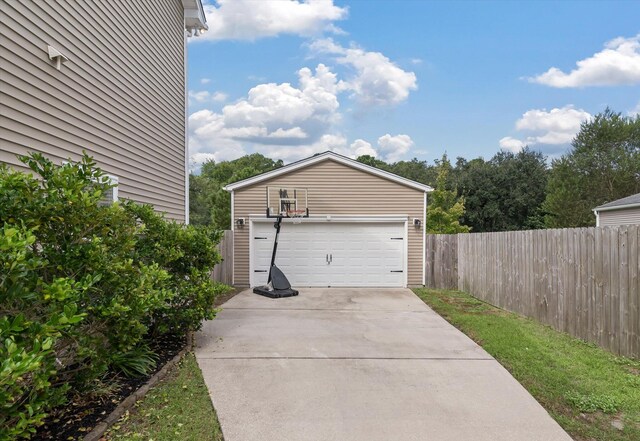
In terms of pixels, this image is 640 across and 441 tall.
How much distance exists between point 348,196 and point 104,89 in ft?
24.1

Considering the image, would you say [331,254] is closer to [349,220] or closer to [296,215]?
[349,220]

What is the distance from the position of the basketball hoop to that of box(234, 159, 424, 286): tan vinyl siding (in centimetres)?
39

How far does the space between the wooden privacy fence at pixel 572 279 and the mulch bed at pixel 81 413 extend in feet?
17.5

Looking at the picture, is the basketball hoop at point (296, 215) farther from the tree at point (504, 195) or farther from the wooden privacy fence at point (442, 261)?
the tree at point (504, 195)

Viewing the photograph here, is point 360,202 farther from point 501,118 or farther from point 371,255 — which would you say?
point 501,118

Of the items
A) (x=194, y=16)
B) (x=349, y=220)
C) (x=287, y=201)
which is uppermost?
(x=194, y=16)

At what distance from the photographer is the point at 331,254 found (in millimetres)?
11641

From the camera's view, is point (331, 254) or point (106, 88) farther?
point (331, 254)

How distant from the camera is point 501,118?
1938cm

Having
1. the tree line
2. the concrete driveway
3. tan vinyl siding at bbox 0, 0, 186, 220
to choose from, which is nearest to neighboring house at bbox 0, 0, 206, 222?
tan vinyl siding at bbox 0, 0, 186, 220

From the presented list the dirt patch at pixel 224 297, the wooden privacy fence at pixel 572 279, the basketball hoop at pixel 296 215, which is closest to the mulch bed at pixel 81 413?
the dirt patch at pixel 224 297

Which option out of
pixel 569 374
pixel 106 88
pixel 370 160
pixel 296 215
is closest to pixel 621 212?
pixel 296 215

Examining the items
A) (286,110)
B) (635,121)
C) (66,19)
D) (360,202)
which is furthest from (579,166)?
(66,19)

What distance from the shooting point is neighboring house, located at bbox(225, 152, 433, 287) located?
11.6 m
